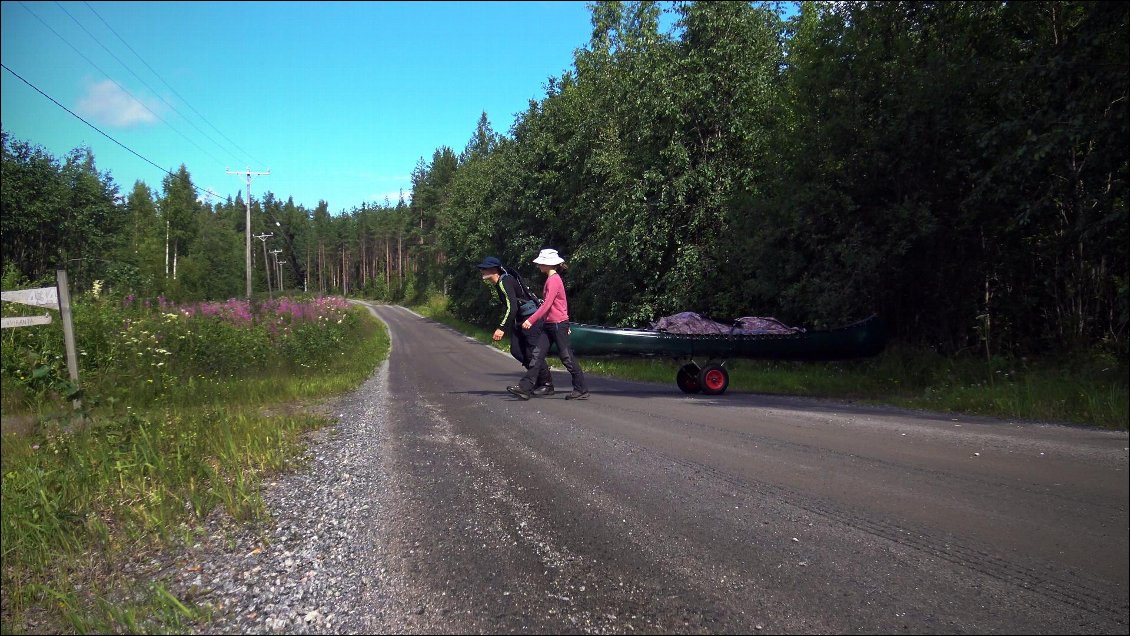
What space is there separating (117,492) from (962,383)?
10.8m

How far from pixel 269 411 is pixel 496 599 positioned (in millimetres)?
7332

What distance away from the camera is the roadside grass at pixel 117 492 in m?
3.42

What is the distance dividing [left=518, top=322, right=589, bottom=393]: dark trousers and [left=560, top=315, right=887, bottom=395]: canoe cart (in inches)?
48.3

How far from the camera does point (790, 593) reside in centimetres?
306

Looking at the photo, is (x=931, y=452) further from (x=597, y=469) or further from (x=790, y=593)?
(x=790, y=593)

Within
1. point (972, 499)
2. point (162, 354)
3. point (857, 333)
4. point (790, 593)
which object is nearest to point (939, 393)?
point (857, 333)

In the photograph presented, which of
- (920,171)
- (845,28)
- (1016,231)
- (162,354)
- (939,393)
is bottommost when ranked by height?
(939,393)

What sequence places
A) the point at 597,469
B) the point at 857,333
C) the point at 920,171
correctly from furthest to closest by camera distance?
the point at 920,171 < the point at 857,333 < the point at 597,469

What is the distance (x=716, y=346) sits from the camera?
34.4 ft

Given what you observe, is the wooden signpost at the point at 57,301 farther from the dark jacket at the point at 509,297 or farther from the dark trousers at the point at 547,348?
the dark trousers at the point at 547,348

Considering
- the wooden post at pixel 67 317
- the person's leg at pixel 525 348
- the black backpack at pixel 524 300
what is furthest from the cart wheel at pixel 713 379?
the wooden post at pixel 67 317

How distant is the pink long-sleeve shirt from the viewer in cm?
922

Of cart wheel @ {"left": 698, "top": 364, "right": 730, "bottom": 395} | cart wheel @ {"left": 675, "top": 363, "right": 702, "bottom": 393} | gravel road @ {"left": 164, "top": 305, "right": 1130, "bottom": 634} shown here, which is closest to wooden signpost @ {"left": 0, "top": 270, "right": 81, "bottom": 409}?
gravel road @ {"left": 164, "top": 305, "right": 1130, "bottom": 634}

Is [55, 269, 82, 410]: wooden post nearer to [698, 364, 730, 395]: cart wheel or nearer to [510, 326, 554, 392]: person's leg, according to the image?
[510, 326, 554, 392]: person's leg
